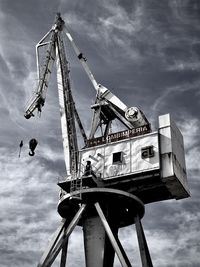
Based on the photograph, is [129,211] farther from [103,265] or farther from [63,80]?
[63,80]

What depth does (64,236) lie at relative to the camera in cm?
3938

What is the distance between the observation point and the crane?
1692 inches

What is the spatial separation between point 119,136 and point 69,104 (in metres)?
7.25

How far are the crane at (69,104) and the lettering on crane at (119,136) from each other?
0.72 m

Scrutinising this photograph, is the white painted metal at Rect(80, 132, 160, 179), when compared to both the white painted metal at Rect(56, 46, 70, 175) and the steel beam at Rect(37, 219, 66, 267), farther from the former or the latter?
the steel beam at Rect(37, 219, 66, 267)

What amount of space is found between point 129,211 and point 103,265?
5.39 m

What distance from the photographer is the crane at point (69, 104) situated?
141 feet

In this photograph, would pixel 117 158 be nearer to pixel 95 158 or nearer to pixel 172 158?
pixel 95 158

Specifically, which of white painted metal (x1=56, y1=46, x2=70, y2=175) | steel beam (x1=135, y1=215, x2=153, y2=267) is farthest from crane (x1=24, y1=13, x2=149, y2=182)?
steel beam (x1=135, y1=215, x2=153, y2=267)

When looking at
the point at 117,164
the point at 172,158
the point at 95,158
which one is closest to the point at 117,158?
the point at 117,164

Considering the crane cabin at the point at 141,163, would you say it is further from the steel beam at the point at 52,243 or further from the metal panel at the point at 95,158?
the steel beam at the point at 52,243

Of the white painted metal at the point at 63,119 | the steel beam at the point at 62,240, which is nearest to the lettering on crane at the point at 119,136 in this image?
the white painted metal at the point at 63,119

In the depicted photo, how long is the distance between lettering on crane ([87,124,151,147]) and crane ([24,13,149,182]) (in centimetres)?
72

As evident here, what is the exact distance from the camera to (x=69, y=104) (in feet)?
153
